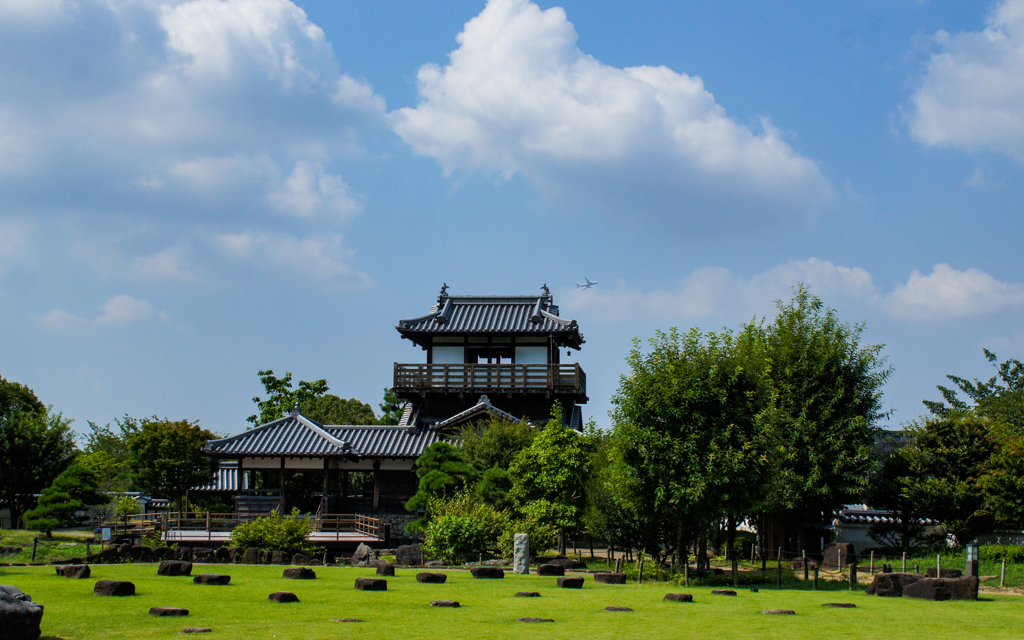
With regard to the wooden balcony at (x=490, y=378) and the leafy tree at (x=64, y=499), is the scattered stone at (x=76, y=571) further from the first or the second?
the wooden balcony at (x=490, y=378)

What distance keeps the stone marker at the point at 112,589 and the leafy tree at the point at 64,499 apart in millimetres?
21851

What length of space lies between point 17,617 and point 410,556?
15.7m

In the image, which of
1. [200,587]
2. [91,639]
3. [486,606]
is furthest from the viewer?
[200,587]

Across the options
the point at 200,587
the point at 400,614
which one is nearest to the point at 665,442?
the point at 400,614

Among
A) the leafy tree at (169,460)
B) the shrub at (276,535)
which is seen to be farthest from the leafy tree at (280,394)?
the shrub at (276,535)

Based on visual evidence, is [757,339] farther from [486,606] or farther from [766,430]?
[486,606]

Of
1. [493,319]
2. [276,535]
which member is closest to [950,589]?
[276,535]

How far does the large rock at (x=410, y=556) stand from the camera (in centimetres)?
2383

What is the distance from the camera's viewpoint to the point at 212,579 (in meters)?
16.8

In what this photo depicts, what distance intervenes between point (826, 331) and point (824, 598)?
48.4ft

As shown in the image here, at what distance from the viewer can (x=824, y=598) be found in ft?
56.0

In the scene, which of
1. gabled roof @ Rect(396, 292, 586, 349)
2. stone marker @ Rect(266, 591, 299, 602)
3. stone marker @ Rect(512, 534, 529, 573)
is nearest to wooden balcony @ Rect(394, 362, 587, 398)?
gabled roof @ Rect(396, 292, 586, 349)

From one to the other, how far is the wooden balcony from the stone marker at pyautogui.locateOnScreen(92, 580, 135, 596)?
79.2 ft

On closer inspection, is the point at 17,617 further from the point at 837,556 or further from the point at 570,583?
the point at 837,556
